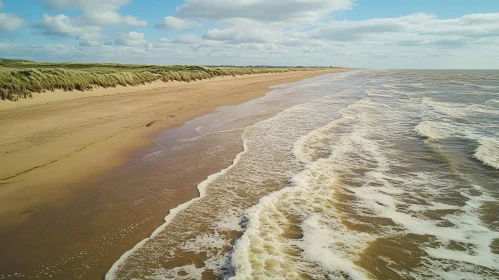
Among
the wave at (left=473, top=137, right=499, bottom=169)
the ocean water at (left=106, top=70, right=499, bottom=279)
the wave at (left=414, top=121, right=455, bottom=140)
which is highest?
the wave at (left=414, top=121, right=455, bottom=140)

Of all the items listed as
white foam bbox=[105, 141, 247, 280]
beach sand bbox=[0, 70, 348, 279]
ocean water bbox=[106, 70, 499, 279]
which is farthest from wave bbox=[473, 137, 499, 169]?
beach sand bbox=[0, 70, 348, 279]

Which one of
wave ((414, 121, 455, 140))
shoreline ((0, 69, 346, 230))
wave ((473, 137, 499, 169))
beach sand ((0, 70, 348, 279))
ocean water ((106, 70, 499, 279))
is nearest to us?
ocean water ((106, 70, 499, 279))

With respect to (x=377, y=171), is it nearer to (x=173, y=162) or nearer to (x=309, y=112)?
(x=173, y=162)

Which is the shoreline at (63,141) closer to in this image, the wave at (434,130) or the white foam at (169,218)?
the white foam at (169,218)

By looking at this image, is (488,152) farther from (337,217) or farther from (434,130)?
(337,217)

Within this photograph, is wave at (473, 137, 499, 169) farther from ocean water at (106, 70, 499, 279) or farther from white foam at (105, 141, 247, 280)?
white foam at (105, 141, 247, 280)

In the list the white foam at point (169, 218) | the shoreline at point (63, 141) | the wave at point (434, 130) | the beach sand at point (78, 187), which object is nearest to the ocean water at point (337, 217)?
the white foam at point (169, 218)

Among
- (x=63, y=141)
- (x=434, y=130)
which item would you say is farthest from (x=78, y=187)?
(x=434, y=130)
